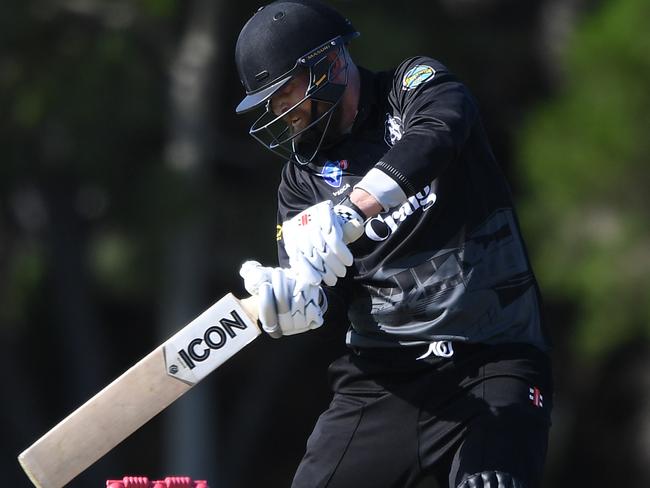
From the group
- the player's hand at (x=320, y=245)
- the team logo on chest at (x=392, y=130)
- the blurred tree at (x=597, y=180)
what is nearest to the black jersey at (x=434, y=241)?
the team logo on chest at (x=392, y=130)

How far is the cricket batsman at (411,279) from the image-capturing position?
3523 mm

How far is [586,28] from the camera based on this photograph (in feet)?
34.2

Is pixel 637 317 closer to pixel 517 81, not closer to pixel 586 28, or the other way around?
pixel 586 28

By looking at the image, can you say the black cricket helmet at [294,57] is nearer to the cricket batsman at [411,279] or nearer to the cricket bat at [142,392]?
the cricket batsman at [411,279]

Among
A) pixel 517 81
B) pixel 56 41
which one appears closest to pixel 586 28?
pixel 517 81

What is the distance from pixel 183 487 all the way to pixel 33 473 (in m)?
0.40

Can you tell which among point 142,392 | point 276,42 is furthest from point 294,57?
point 142,392

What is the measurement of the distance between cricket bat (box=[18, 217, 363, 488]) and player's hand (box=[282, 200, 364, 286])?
A: 0.23m

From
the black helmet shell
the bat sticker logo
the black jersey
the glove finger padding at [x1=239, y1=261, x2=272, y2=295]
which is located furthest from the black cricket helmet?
the bat sticker logo

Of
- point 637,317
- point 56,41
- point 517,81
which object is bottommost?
point 637,317

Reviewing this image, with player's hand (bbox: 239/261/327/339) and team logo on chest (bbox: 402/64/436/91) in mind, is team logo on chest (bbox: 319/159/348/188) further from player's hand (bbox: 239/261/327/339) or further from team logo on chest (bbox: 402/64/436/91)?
player's hand (bbox: 239/261/327/339)

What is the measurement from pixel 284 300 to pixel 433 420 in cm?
63

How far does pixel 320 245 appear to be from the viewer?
3199 mm

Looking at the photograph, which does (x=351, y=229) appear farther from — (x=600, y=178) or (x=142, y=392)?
(x=600, y=178)
